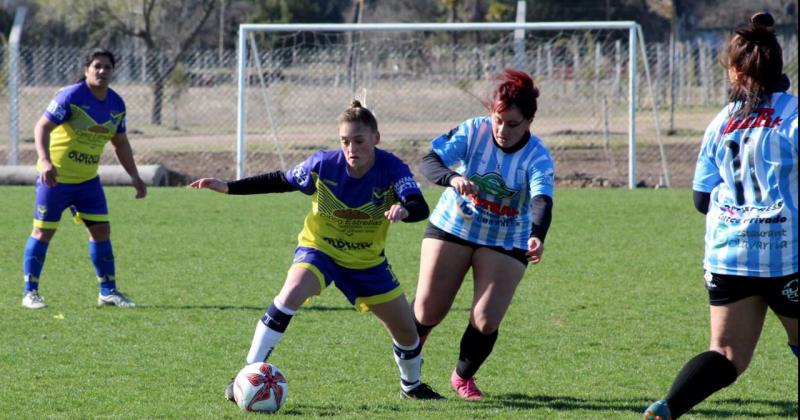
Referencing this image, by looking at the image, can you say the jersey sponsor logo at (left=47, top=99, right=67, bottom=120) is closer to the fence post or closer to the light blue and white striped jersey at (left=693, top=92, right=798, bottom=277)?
the light blue and white striped jersey at (left=693, top=92, right=798, bottom=277)

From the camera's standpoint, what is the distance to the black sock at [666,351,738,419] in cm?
429

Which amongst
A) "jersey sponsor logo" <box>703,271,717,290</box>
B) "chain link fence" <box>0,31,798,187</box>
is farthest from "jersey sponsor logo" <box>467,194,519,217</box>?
"chain link fence" <box>0,31,798,187</box>

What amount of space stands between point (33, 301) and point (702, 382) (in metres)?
5.04

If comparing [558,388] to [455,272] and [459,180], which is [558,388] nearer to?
[455,272]

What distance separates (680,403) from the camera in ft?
14.1

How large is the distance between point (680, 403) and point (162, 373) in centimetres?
276

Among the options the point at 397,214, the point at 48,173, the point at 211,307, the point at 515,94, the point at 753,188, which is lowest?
the point at 211,307

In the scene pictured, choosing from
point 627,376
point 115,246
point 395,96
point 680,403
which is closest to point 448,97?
point 395,96

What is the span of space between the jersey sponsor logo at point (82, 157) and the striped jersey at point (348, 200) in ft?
10.2

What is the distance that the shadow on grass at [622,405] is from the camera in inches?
203

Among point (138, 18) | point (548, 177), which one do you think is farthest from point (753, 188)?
point (138, 18)

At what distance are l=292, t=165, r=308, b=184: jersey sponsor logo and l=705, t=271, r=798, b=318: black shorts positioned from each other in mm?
1883

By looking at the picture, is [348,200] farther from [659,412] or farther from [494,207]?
[659,412]

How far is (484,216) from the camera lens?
5320mm
